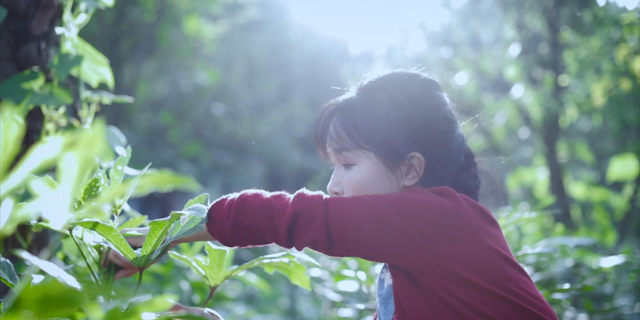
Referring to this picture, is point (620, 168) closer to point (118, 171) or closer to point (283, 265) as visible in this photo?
point (283, 265)

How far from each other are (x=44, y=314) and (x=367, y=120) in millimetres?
780

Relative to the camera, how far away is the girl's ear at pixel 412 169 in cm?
107

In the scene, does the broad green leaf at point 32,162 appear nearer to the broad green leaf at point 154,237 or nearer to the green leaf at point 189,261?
the broad green leaf at point 154,237

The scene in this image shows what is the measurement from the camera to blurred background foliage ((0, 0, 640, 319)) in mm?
1945

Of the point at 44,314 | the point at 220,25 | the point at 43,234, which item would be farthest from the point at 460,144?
the point at 220,25

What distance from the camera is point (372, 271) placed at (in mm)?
1444

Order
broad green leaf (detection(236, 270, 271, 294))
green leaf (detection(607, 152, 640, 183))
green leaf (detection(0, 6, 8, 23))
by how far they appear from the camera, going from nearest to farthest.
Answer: green leaf (detection(0, 6, 8, 23))
broad green leaf (detection(236, 270, 271, 294))
green leaf (detection(607, 152, 640, 183))

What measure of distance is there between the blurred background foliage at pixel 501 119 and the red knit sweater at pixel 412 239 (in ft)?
1.07

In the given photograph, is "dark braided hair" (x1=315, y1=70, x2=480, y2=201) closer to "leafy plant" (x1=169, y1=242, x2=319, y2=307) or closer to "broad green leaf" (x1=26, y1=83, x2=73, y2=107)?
"leafy plant" (x1=169, y1=242, x2=319, y2=307)

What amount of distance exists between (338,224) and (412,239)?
125mm

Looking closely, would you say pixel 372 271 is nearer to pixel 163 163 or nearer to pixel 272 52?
pixel 163 163

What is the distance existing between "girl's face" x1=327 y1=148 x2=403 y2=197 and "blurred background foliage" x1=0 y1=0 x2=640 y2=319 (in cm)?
27

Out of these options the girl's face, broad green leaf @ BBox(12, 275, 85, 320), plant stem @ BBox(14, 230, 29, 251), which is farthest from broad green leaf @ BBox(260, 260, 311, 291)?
broad green leaf @ BBox(12, 275, 85, 320)

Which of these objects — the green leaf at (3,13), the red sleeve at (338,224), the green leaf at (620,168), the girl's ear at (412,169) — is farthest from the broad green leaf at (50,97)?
the green leaf at (620,168)
